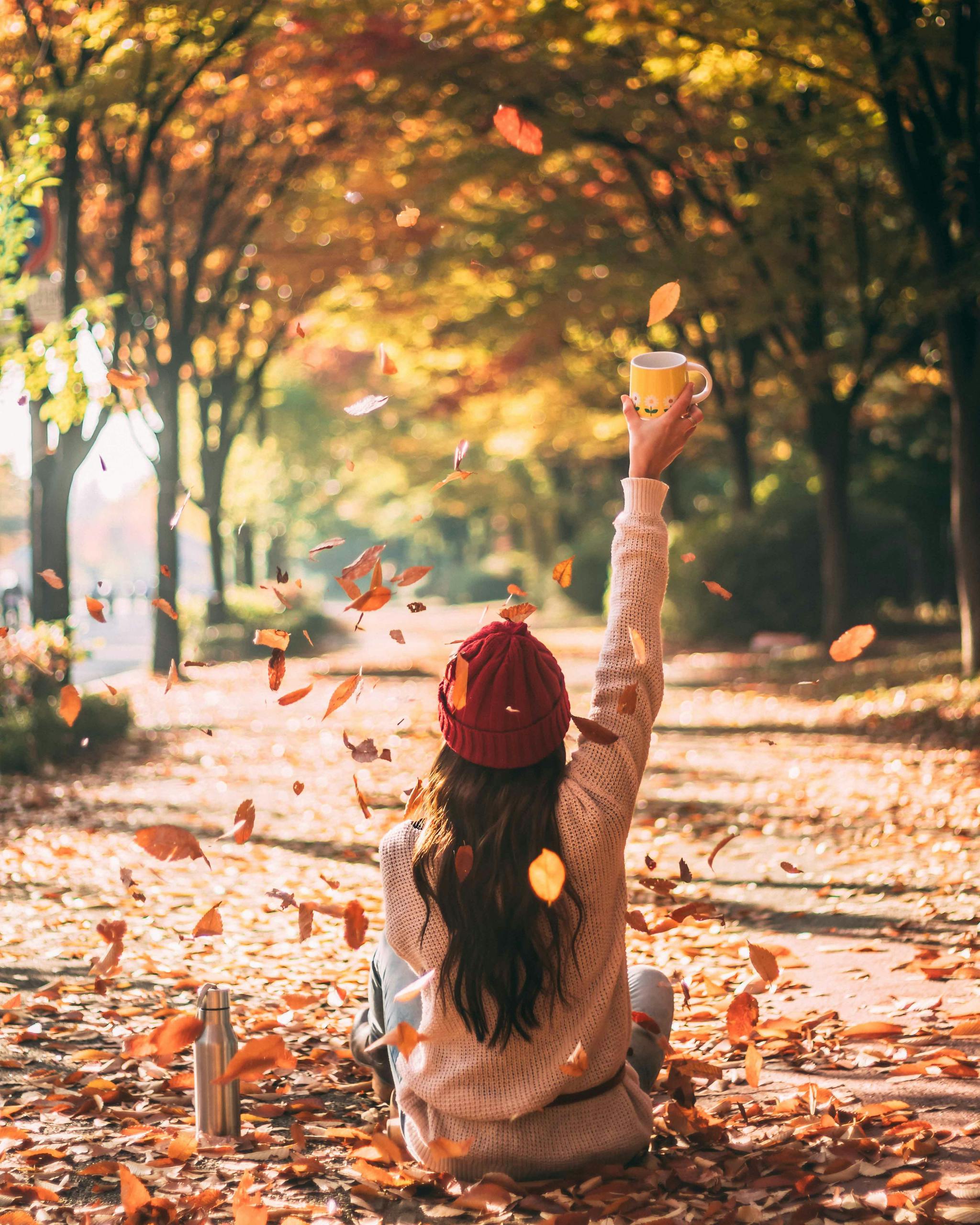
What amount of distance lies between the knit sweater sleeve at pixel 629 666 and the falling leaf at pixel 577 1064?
51 centimetres

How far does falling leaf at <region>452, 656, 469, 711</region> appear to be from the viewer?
2.53 meters

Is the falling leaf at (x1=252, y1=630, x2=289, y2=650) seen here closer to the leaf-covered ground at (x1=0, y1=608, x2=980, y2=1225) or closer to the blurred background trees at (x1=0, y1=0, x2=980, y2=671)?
the leaf-covered ground at (x1=0, y1=608, x2=980, y2=1225)

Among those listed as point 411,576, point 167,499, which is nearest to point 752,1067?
point 411,576

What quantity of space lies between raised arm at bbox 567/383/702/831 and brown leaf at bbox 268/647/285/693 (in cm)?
114

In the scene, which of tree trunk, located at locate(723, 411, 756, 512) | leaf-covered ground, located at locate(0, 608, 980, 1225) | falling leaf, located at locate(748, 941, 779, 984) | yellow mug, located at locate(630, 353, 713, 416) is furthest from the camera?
tree trunk, located at locate(723, 411, 756, 512)

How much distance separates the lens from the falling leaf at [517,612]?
2879 millimetres

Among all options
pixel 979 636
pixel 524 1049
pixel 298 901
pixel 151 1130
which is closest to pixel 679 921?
pixel 524 1049

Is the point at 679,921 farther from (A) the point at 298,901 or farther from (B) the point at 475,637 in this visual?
(A) the point at 298,901

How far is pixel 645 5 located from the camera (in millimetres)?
10102

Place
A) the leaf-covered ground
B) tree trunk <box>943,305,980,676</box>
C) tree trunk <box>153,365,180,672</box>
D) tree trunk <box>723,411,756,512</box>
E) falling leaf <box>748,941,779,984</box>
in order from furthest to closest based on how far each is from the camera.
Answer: tree trunk <box>723,411,756,512</box> → tree trunk <box>153,365,180,672</box> → tree trunk <box>943,305,980,676</box> → falling leaf <box>748,941,779,984</box> → the leaf-covered ground

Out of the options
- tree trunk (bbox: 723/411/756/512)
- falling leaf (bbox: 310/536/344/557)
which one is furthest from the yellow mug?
tree trunk (bbox: 723/411/756/512)

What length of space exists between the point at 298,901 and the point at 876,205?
457 inches

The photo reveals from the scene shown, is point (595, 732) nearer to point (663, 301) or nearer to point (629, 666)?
point (629, 666)

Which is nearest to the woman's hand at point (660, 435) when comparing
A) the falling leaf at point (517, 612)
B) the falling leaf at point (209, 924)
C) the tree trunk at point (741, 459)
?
the falling leaf at point (517, 612)
